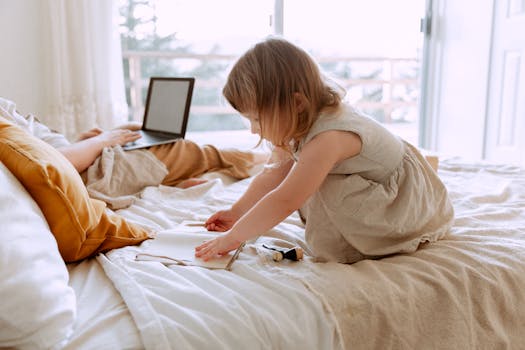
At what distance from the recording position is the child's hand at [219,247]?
0.91 meters

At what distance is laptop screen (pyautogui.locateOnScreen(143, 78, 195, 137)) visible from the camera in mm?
1965

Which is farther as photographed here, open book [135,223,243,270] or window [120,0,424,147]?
window [120,0,424,147]

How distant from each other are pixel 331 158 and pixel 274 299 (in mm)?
300

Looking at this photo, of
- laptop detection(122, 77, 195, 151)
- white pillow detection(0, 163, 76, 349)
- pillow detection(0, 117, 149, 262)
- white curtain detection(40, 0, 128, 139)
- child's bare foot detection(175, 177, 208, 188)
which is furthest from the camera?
white curtain detection(40, 0, 128, 139)

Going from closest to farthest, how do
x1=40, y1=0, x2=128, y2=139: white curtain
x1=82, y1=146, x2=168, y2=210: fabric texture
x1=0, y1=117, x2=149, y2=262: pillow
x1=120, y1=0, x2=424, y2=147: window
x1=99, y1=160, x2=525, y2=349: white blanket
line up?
x1=99, y1=160, x2=525, y2=349: white blanket < x1=0, y1=117, x2=149, y2=262: pillow < x1=82, y1=146, x2=168, y2=210: fabric texture < x1=40, y1=0, x2=128, y2=139: white curtain < x1=120, y1=0, x2=424, y2=147: window

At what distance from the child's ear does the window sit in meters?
1.67

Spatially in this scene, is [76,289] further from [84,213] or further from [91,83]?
[91,83]

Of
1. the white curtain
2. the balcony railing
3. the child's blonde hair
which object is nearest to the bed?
the child's blonde hair

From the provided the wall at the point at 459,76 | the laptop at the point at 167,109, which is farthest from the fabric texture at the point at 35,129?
the wall at the point at 459,76

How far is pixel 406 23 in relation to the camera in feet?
12.3

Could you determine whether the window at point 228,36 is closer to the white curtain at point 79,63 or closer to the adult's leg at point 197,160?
the white curtain at point 79,63

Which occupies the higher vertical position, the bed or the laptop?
the laptop

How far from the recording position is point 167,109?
204cm

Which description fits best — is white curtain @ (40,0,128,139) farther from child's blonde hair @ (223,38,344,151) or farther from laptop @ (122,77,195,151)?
child's blonde hair @ (223,38,344,151)
